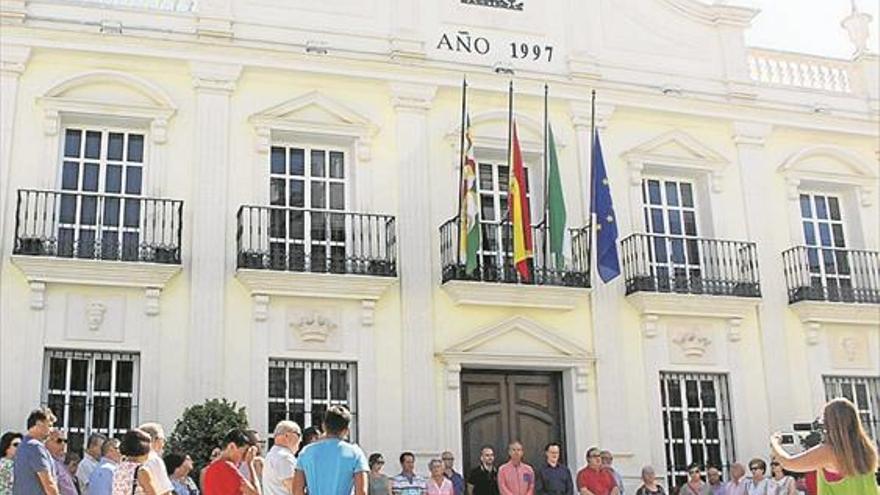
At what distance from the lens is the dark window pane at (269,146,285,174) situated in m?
13.7

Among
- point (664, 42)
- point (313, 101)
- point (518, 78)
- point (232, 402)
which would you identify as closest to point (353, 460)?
point (232, 402)

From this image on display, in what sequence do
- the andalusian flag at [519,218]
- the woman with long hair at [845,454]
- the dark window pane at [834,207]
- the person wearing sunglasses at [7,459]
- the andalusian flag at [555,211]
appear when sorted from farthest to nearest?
the dark window pane at [834,207] → the andalusian flag at [555,211] → the andalusian flag at [519,218] → the person wearing sunglasses at [7,459] → the woman with long hair at [845,454]

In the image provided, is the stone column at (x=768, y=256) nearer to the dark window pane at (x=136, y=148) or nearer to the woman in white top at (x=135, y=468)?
the dark window pane at (x=136, y=148)

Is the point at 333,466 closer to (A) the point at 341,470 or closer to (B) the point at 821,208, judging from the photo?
(A) the point at 341,470

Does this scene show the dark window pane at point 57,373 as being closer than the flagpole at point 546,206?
Yes

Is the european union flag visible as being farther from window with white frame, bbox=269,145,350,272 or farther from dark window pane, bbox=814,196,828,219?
dark window pane, bbox=814,196,828,219

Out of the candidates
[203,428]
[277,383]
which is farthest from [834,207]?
[203,428]

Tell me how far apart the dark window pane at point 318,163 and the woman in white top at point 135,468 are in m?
7.35

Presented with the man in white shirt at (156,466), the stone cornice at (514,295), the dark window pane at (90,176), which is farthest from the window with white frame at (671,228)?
the man in white shirt at (156,466)

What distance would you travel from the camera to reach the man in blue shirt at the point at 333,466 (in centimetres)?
644

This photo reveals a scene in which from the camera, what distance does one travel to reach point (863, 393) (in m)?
15.3

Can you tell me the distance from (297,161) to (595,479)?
5.31 metres

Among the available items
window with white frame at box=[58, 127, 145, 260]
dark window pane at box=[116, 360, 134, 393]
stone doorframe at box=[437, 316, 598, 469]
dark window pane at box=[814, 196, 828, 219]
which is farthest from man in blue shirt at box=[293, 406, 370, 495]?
dark window pane at box=[814, 196, 828, 219]

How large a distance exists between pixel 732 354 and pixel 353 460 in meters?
9.17
